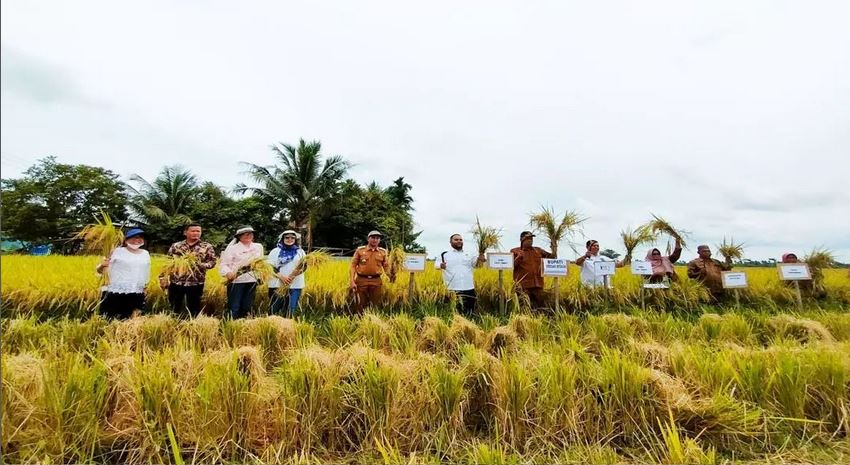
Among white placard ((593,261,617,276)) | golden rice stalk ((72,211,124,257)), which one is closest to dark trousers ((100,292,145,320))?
golden rice stalk ((72,211,124,257))

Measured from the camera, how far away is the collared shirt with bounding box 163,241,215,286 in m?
4.57

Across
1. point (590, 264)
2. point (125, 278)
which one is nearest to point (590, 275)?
Answer: point (590, 264)

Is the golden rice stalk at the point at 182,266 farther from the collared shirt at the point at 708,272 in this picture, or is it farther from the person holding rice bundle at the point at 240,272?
the collared shirt at the point at 708,272

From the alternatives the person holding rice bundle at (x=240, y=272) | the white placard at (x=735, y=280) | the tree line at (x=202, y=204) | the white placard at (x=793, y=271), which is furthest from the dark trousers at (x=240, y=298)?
the tree line at (x=202, y=204)

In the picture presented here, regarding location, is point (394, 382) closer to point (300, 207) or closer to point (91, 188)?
point (300, 207)

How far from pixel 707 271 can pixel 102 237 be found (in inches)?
321

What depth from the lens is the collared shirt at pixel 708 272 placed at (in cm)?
686

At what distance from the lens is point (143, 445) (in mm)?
2127

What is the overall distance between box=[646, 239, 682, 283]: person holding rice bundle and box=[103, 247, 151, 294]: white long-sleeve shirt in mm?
6798

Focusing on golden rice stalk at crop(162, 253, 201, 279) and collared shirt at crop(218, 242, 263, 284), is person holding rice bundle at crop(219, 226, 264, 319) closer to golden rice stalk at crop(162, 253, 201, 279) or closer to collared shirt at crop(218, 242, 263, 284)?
collared shirt at crop(218, 242, 263, 284)

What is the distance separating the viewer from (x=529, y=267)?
6.05m

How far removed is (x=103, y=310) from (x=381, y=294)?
3.08 m

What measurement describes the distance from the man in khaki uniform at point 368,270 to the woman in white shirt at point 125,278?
7.37 feet

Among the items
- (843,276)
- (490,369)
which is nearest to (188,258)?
(490,369)
